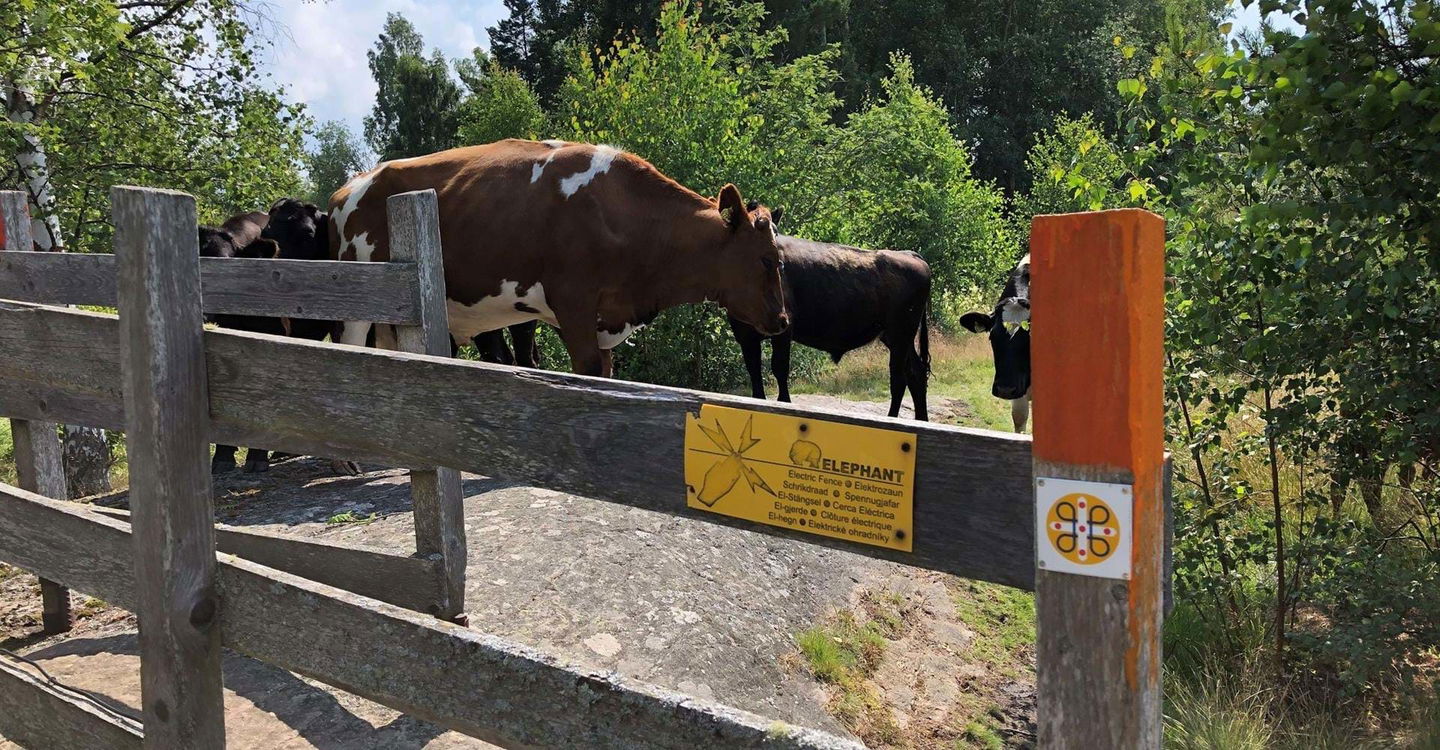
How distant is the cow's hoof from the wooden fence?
4374mm

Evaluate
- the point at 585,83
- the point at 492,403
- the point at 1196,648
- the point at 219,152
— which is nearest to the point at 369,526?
the point at 492,403

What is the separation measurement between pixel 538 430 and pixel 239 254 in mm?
7192

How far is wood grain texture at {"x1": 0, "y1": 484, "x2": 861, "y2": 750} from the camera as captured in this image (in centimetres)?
169

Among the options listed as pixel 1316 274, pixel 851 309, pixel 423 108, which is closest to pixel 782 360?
pixel 851 309

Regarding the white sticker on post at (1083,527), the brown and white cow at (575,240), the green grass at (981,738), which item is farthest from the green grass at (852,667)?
the white sticker on post at (1083,527)

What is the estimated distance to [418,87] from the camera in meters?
45.5

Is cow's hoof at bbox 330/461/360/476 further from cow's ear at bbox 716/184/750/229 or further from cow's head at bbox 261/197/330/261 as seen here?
cow's ear at bbox 716/184/750/229

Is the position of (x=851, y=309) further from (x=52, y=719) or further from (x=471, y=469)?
(x=471, y=469)

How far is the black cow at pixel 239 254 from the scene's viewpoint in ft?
24.3

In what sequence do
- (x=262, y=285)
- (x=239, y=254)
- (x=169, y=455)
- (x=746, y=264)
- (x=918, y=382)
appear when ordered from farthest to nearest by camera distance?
(x=918, y=382)
(x=239, y=254)
(x=746, y=264)
(x=262, y=285)
(x=169, y=455)

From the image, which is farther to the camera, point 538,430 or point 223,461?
point 223,461

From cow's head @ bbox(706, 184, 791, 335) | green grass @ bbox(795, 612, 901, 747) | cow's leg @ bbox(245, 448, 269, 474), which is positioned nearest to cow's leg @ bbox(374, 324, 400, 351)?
cow's leg @ bbox(245, 448, 269, 474)

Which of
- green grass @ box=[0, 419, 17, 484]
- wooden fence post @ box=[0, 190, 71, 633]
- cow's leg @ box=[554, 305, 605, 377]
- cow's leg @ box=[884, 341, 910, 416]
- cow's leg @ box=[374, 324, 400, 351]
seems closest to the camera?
wooden fence post @ box=[0, 190, 71, 633]

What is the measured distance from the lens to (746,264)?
283 inches
